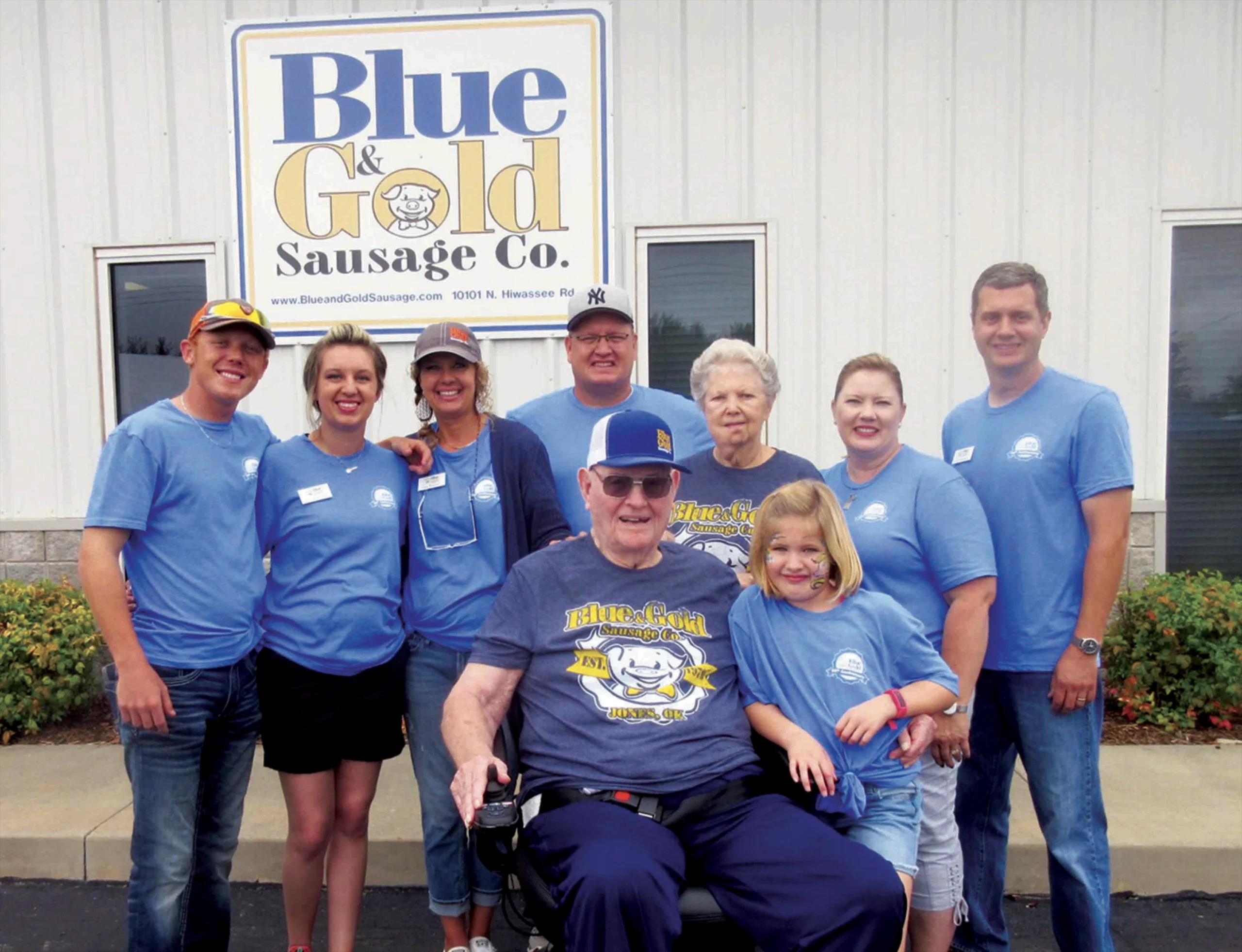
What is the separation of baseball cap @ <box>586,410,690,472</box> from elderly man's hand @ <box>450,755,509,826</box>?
0.81 metres

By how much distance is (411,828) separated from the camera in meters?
3.59

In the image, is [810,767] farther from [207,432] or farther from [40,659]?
[40,659]

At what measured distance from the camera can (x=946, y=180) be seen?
5051 millimetres

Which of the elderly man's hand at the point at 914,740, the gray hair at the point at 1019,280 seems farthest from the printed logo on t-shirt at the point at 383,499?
the gray hair at the point at 1019,280

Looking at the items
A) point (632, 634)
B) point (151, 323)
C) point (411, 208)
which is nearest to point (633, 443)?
point (632, 634)

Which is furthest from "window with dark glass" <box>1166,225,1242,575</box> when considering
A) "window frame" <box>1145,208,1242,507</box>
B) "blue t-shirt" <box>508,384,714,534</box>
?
"blue t-shirt" <box>508,384,714,534</box>

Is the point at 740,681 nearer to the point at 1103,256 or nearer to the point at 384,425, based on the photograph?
the point at 384,425

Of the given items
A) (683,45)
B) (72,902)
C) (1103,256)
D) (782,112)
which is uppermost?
(683,45)

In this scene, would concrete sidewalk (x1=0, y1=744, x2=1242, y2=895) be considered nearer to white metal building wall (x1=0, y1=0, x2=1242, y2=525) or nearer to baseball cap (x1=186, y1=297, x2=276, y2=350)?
white metal building wall (x1=0, y1=0, x2=1242, y2=525)

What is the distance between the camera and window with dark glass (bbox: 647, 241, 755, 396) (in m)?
5.18

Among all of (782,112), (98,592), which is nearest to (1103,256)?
(782,112)

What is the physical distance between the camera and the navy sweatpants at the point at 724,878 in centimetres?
183

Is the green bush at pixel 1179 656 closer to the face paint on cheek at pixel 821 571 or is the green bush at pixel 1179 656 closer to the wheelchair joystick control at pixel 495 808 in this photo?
the face paint on cheek at pixel 821 571

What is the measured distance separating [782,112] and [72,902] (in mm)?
5234
